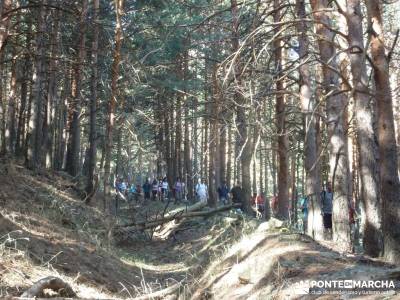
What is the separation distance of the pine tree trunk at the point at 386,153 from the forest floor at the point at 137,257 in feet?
1.53

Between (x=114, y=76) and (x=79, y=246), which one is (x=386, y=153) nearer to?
(x=79, y=246)

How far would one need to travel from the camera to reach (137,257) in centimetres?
1427

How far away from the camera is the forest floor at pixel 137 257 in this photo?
6.50 meters

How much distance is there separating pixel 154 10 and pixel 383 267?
1773 cm

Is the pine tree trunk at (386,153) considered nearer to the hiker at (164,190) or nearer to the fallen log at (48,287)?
the fallen log at (48,287)

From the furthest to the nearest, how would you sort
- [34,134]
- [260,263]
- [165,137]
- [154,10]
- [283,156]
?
[165,137] → [154,10] → [34,134] → [283,156] → [260,263]

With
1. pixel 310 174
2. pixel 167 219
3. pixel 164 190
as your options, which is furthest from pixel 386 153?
pixel 164 190

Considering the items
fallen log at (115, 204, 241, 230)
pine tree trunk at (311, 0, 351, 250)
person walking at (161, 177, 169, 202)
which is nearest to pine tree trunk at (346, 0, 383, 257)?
pine tree trunk at (311, 0, 351, 250)

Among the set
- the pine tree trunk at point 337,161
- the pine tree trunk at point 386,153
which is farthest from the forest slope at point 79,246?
the pine tree trunk at point 386,153

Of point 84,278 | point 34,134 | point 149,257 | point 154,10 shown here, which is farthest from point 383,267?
point 154,10

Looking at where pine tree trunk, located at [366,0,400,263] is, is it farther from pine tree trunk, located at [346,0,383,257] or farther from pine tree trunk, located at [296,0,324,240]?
pine tree trunk, located at [296,0,324,240]

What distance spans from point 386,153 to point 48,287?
479cm

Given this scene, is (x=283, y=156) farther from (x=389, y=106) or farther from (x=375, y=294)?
(x=375, y=294)

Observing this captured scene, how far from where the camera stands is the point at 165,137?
3281 centimetres
